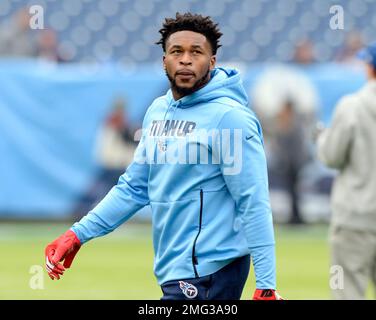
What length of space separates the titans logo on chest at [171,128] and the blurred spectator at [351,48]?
12978mm

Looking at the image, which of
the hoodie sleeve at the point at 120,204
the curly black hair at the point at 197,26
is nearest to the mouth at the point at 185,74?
the curly black hair at the point at 197,26

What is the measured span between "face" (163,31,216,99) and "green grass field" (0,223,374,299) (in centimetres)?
466

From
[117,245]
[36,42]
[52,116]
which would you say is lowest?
[117,245]

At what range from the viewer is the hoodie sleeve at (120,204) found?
5.60m

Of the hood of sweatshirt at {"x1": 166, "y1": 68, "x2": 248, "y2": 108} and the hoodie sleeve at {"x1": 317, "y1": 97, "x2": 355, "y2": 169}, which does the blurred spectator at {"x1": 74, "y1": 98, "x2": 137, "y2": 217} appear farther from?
the hood of sweatshirt at {"x1": 166, "y1": 68, "x2": 248, "y2": 108}

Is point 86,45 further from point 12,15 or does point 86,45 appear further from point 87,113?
point 87,113

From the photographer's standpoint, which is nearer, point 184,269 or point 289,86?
point 184,269

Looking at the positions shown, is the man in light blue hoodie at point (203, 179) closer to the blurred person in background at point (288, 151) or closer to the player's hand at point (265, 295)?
the player's hand at point (265, 295)

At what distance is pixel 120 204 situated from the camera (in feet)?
18.5
